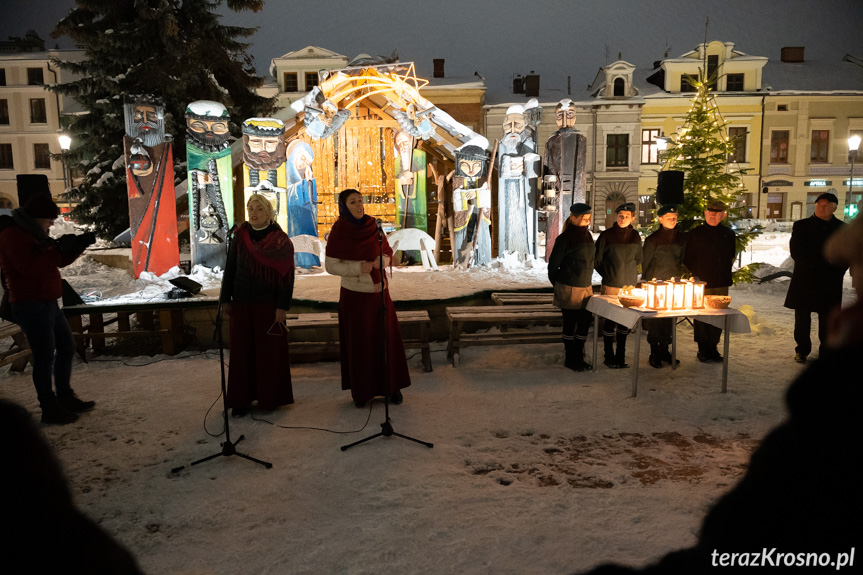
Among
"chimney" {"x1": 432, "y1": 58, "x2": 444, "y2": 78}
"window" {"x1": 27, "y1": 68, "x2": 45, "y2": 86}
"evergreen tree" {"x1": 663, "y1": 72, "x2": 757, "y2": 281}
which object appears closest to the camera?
"evergreen tree" {"x1": 663, "y1": 72, "x2": 757, "y2": 281}

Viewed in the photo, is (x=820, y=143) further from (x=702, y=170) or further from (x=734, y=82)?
(x=702, y=170)

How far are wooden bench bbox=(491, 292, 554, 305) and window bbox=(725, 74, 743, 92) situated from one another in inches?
1016

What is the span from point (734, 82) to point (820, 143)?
18.2 feet

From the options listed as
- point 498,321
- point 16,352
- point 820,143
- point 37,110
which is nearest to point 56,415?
point 16,352

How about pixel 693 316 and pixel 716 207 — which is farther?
pixel 716 207

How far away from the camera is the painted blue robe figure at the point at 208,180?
11.1 meters

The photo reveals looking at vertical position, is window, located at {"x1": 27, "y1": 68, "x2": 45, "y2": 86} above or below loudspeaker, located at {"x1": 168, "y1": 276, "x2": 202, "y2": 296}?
above

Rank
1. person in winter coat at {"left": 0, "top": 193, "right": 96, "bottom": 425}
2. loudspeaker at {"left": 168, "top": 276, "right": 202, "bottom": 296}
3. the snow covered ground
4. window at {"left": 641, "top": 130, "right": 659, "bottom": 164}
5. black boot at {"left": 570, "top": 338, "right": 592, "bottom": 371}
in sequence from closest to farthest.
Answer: the snow covered ground → person in winter coat at {"left": 0, "top": 193, "right": 96, "bottom": 425} → black boot at {"left": 570, "top": 338, "right": 592, "bottom": 371} → loudspeaker at {"left": 168, "top": 276, "right": 202, "bottom": 296} → window at {"left": 641, "top": 130, "right": 659, "bottom": 164}

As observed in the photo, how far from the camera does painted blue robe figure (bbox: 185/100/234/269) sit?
11.1 m

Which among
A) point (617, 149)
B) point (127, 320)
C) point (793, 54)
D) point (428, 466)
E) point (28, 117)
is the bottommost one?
point (428, 466)

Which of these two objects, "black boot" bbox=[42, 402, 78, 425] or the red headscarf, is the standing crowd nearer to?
the red headscarf

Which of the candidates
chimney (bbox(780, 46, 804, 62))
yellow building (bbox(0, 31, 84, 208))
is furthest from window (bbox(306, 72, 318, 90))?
chimney (bbox(780, 46, 804, 62))

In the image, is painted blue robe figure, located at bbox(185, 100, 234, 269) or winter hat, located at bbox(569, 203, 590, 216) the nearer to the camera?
winter hat, located at bbox(569, 203, 590, 216)

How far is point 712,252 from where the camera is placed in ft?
21.5
